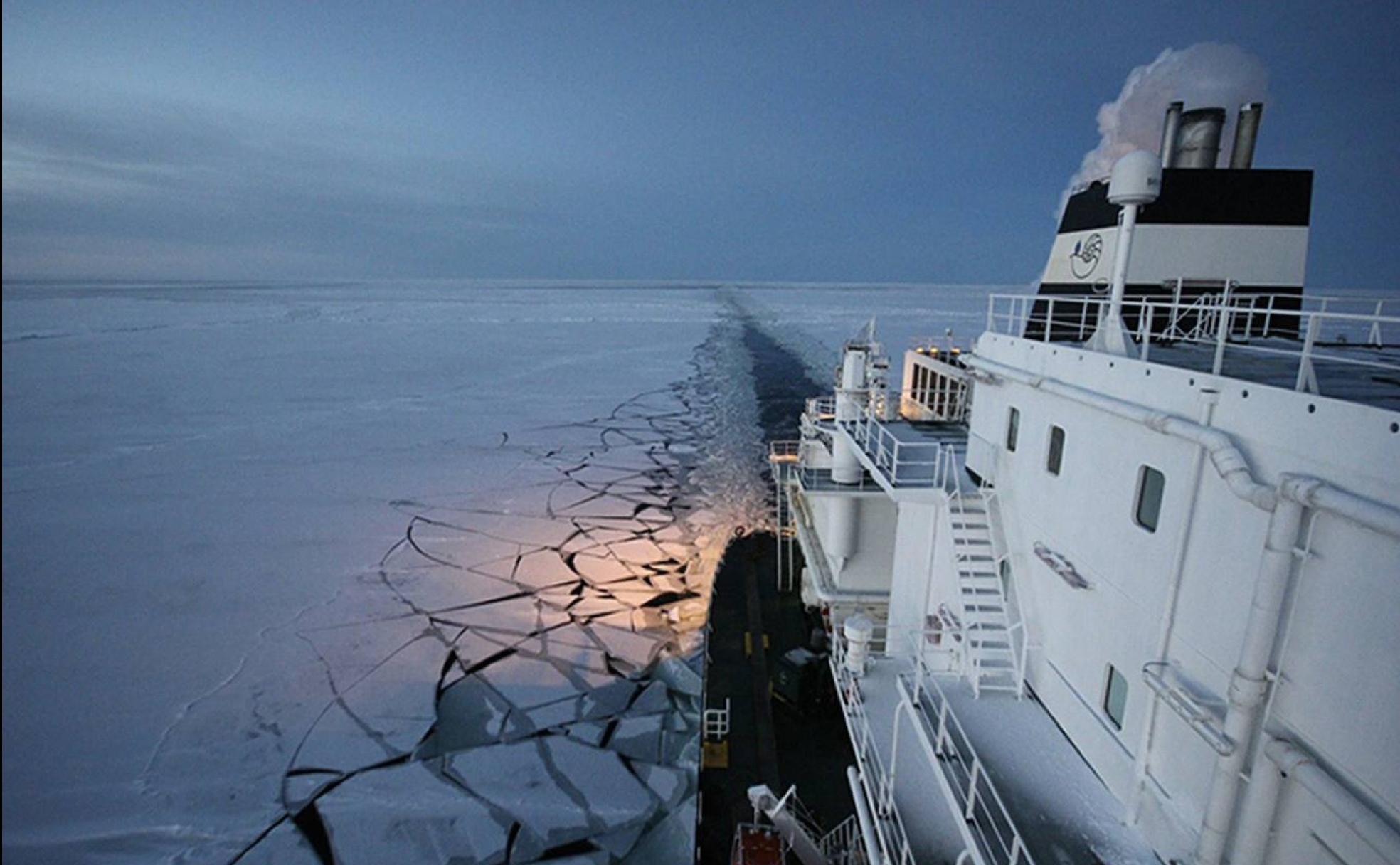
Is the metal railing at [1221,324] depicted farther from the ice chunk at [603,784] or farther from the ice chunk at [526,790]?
the ice chunk at [526,790]

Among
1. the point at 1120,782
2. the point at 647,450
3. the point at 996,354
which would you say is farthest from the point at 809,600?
the point at 647,450

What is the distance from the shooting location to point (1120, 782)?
4.96 m

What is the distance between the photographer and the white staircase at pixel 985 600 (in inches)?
247

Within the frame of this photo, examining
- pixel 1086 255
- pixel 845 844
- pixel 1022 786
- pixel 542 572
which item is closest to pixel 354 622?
pixel 542 572

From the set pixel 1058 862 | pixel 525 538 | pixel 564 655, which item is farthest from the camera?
pixel 525 538

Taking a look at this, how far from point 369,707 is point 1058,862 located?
7.44 metres

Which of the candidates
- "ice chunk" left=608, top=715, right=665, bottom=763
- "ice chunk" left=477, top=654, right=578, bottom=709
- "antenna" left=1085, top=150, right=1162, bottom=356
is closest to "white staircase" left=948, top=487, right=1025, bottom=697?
"antenna" left=1085, top=150, right=1162, bottom=356

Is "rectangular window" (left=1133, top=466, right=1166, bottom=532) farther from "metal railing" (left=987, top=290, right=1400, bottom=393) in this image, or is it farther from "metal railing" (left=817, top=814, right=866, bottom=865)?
"metal railing" (left=817, top=814, right=866, bottom=865)

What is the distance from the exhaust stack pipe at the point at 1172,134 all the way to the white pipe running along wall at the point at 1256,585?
715cm

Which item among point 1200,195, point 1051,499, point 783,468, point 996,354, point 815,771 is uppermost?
point 1200,195

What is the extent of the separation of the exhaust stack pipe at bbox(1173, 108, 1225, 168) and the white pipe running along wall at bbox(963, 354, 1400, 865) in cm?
721

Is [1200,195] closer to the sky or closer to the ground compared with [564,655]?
closer to the sky

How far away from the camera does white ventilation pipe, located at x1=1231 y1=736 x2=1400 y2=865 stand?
3.00 metres

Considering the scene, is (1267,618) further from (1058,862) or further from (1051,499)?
(1051,499)
